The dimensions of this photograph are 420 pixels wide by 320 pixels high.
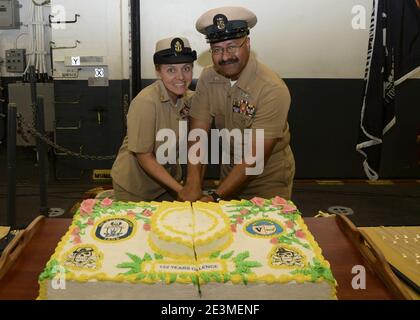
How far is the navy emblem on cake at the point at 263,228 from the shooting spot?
1.54 metres

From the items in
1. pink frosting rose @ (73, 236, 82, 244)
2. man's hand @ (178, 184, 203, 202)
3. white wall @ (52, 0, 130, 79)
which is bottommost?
man's hand @ (178, 184, 203, 202)

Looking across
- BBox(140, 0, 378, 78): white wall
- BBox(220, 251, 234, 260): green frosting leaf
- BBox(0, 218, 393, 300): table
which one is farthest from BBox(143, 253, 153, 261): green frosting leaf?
BBox(140, 0, 378, 78): white wall

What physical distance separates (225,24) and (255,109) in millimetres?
475

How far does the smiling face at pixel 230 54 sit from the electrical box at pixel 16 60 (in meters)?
5.10

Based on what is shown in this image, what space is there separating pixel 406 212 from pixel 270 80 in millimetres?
3425

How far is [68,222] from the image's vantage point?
1.87 meters

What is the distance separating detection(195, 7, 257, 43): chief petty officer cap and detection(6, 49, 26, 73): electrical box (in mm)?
5026

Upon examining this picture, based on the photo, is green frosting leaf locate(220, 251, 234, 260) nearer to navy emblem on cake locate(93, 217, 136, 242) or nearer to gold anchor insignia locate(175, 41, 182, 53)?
navy emblem on cake locate(93, 217, 136, 242)

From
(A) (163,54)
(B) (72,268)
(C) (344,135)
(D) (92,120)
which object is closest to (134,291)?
(B) (72,268)

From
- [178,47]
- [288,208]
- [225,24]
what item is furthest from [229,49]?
[288,208]

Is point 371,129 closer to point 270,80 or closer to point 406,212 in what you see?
point 406,212

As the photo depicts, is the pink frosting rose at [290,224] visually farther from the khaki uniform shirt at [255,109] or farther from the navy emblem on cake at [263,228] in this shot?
the khaki uniform shirt at [255,109]

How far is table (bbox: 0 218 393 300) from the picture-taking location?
1.35 meters

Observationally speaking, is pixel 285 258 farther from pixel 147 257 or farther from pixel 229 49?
pixel 229 49
